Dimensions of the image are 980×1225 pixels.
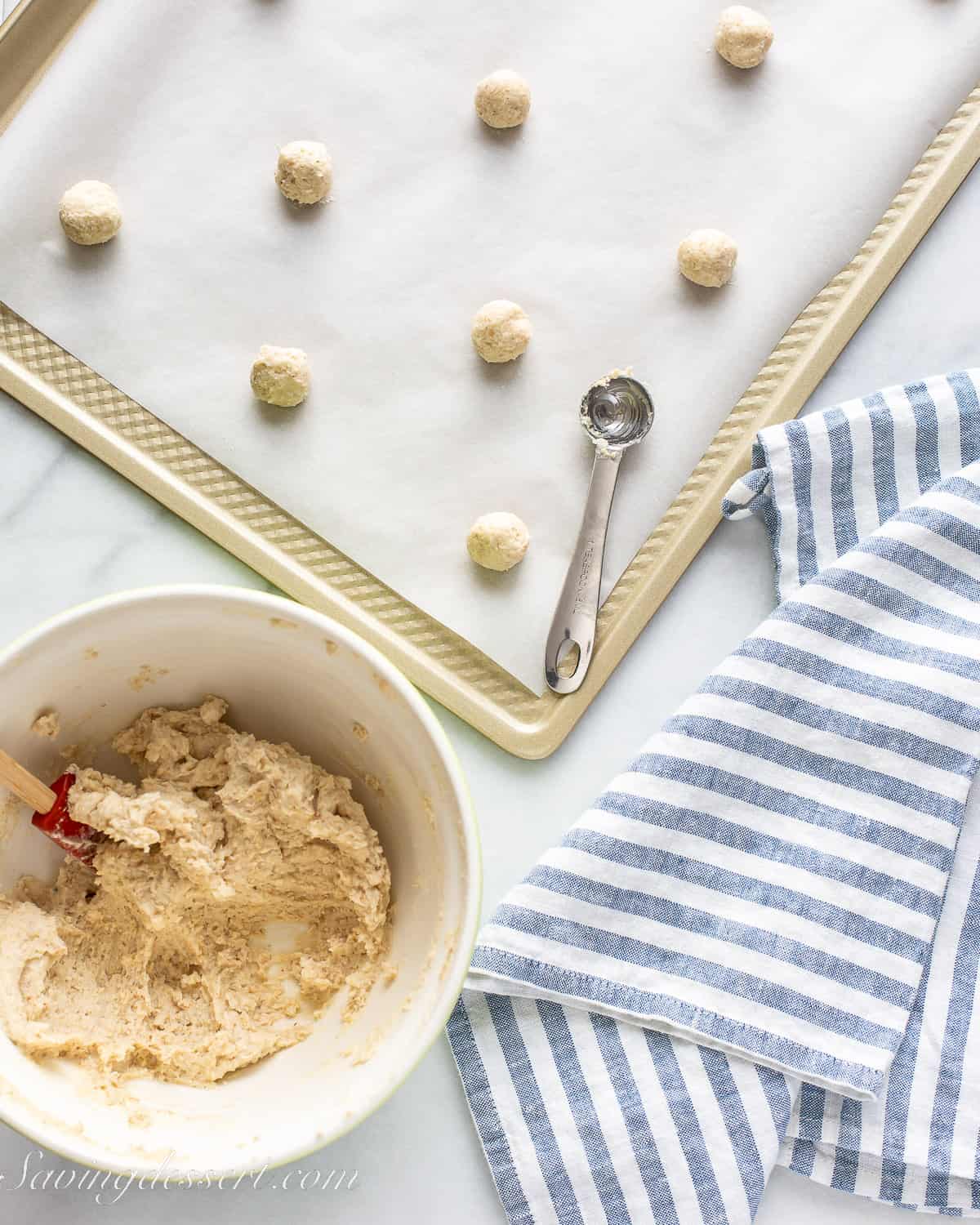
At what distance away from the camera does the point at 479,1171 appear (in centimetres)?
95

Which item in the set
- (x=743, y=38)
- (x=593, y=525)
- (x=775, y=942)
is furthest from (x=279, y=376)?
(x=775, y=942)

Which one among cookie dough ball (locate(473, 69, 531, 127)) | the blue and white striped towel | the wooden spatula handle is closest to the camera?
the wooden spatula handle

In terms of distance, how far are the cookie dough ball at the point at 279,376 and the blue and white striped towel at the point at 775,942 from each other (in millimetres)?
428

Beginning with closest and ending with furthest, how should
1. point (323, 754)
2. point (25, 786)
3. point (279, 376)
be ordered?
1. point (25, 786)
2. point (323, 754)
3. point (279, 376)

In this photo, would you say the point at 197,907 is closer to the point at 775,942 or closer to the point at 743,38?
the point at 775,942

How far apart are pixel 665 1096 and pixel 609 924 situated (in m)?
0.14

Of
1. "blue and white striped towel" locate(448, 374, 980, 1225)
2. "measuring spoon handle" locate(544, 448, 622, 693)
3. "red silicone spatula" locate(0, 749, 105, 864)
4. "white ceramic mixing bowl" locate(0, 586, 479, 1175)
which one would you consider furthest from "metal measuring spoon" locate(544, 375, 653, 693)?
"red silicone spatula" locate(0, 749, 105, 864)

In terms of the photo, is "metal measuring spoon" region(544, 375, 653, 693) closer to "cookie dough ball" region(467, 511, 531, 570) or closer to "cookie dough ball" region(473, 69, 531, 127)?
"cookie dough ball" region(467, 511, 531, 570)

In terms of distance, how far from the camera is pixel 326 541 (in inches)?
40.1

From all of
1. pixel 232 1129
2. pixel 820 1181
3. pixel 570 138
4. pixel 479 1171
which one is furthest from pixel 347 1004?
pixel 570 138

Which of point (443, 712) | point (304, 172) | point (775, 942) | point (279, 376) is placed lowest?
point (775, 942)

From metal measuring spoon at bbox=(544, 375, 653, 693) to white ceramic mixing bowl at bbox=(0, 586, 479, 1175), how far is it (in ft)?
0.72

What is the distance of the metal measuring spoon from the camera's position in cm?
100

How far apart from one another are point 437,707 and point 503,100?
1.78 ft
